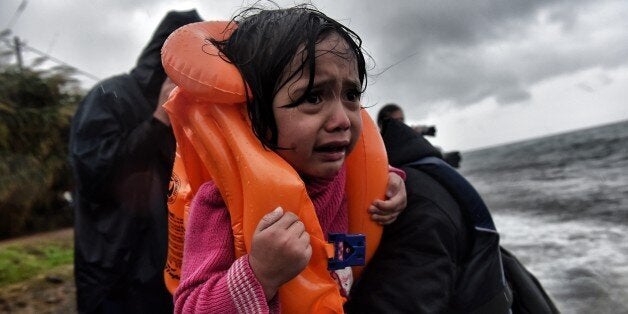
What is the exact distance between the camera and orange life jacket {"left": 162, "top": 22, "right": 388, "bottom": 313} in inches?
47.4

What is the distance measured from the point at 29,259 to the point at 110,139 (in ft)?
10.5

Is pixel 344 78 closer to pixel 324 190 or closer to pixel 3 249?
pixel 324 190

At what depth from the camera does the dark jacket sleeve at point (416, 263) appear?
1333mm

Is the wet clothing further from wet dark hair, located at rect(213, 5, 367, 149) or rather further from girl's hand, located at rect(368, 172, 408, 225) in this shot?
wet dark hair, located at rect(213, 5, 367, 149)

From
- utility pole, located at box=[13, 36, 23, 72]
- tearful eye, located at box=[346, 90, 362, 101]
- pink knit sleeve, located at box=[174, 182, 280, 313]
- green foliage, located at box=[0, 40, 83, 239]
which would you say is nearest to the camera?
pink knit sleeve, located at box=[174, 182, 280, 313]

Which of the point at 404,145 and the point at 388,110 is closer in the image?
the point at 404,145

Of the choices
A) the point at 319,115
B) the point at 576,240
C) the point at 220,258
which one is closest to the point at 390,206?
the point at 319,115

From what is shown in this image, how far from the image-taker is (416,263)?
137cm

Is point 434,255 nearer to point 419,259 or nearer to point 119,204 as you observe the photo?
point 419,259

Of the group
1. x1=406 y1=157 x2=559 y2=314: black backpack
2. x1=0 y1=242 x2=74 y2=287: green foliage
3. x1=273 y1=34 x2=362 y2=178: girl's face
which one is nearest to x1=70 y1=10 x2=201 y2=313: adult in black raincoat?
x1=273 y1=34 x2=362 y2=178: girl's face

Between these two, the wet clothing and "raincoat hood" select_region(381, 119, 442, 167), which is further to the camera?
"raincoat hood" select_region(381, 119, 442, 167)

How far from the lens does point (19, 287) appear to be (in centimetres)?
414

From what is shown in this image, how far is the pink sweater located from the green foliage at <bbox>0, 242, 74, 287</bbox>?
387 centimetres

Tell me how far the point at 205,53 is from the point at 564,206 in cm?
1265
